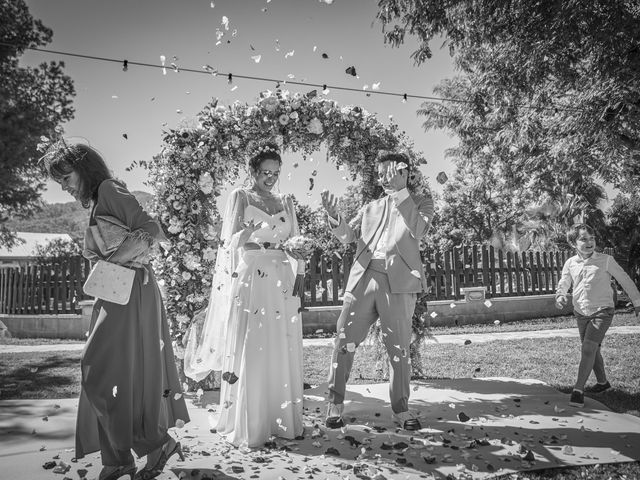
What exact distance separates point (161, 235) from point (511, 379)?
499cm

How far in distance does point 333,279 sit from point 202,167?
6571 mm

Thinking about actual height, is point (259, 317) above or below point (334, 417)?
above

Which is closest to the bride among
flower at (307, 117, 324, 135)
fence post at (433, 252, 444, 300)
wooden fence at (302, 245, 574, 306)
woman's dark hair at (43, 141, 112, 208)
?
woman's dark hair at (43, 141, 112, 208)

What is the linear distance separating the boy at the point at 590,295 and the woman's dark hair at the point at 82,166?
4.70 metres

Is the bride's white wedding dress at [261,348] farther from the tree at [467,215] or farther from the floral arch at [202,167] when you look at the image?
the tree at [467,215]

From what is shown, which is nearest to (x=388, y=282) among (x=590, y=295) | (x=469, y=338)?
(x=590, y=295)

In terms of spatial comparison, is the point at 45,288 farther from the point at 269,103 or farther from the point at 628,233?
the point at 628,233

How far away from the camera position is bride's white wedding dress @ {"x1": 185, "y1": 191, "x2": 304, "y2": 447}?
3670 mm

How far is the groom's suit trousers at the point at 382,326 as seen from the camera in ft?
13.3

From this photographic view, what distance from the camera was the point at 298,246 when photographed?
3996mm

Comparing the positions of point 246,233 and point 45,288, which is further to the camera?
point 45,288

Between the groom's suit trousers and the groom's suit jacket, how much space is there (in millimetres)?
91

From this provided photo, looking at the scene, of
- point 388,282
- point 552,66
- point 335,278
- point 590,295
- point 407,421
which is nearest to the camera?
point 407,421

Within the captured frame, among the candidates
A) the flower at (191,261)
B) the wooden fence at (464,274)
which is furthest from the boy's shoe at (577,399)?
the wooden fence at (464,274)
